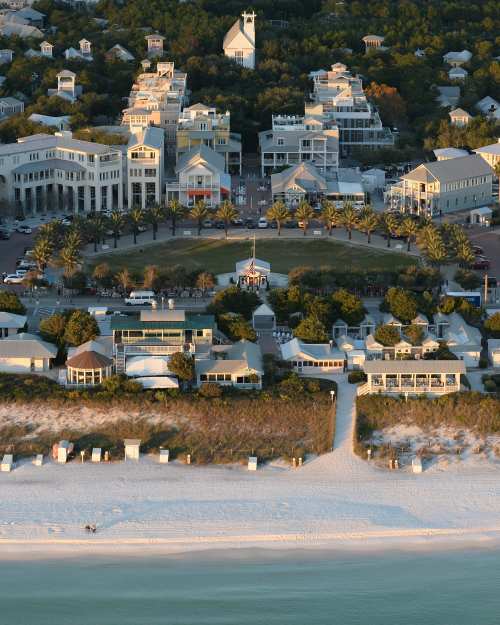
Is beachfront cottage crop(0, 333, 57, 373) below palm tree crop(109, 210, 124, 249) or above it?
below

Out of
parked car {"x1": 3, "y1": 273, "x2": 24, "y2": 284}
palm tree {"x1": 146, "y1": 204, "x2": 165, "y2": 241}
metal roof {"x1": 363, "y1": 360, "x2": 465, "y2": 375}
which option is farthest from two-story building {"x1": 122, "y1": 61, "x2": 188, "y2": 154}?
metal roof {"x1": 363, "y1": 360, "x2": 465, "y2": 375}

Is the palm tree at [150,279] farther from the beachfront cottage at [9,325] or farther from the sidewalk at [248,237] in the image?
the sidewalk at [248,237]

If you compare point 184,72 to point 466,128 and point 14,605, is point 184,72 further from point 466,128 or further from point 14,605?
point 14,605

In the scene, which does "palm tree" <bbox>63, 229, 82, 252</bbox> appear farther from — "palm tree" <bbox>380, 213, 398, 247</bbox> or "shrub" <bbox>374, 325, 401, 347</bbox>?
"shrub" <bbox>374, 325, 401, 347</bbox>

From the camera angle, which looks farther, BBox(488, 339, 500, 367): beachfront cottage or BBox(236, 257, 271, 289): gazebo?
BBox(236, 257, 271, 289): gazebo

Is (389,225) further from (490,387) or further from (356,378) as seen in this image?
(490,387)

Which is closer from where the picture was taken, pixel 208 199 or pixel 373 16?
pixel 208 199

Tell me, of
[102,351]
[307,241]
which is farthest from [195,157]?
[102,351]
